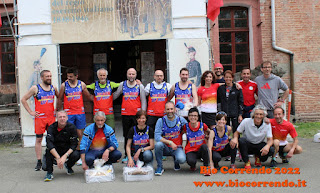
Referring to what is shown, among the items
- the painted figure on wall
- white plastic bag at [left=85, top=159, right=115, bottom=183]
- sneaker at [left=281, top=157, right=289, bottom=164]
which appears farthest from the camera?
the painted figure on wall

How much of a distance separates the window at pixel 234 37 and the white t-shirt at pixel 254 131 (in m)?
6.45

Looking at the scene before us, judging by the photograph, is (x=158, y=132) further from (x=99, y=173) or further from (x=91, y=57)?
(x=91, y=57)

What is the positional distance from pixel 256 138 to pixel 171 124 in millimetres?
1499

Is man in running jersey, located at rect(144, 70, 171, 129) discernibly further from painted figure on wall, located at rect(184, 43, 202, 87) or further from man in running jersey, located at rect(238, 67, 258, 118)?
painted figure on wall, located at rect(184, 43, 202, 87)

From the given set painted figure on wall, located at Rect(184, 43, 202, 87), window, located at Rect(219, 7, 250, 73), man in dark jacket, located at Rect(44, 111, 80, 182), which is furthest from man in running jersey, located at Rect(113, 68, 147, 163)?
window, located at Rect(219, 7, 250, 73)

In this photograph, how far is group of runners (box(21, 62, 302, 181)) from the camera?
538 centimetres

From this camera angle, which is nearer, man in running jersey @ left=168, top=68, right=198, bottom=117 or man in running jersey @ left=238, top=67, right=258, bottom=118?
man in running jersey @ left=168, top=68, right=198, bottom=117

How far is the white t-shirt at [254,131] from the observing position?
562 centimetres

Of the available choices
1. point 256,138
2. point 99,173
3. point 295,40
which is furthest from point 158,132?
point 295,40

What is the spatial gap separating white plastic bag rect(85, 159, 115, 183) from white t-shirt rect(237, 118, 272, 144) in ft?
7.69

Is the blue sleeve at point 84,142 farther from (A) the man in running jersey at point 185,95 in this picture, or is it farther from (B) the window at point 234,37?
(B) the window at point 234,37

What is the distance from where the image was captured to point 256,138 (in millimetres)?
5652

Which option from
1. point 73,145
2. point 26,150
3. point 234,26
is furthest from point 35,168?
point 234,26

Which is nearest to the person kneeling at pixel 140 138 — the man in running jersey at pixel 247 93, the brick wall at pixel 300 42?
the man in running jersey at pixel 247 93
